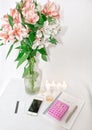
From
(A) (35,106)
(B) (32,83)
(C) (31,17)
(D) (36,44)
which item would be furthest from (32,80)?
(C) (31,17)

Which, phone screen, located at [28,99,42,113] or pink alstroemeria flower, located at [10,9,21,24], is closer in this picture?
pink alstroemeria flower, located at [10,9,21,24]

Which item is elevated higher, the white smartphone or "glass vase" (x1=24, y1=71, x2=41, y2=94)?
"glass vase" (x1=24, y1=71, x2=41, y2=94)

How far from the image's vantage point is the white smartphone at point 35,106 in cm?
106

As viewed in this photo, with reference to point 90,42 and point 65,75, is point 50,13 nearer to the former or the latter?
point 90,42

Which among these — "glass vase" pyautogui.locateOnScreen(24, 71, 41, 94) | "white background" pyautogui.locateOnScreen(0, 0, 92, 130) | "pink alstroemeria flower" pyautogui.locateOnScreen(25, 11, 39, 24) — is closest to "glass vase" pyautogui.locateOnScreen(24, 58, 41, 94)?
"glass vase" pyautogui.locateOnScreen(24, 71, 41, 94)

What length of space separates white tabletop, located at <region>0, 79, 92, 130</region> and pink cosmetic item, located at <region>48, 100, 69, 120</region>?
0.15 feet

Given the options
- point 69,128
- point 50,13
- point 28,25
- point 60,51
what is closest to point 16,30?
point 28,25

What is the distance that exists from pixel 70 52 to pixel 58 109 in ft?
1.17

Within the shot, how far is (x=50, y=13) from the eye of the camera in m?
0.94

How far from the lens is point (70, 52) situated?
1231 mm

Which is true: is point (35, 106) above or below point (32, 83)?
below

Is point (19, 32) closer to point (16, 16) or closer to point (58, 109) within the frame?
point (16, 16)

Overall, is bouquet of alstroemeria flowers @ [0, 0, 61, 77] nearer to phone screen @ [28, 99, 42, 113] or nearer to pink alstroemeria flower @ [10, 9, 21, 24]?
pink alstroemeria flower @ [10, 9, 21, 24]

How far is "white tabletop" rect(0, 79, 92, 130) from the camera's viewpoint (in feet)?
3.25
